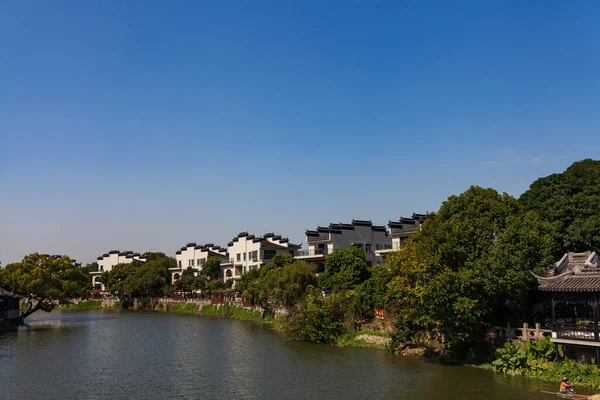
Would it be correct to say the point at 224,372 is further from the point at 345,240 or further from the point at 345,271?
the point at 345,240

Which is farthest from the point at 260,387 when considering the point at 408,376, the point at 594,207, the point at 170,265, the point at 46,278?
the point at 170,265

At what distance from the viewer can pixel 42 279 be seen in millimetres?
55531

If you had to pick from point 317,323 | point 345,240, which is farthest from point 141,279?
point 317,323

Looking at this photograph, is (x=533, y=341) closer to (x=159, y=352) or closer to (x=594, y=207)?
(x=594, y=207)

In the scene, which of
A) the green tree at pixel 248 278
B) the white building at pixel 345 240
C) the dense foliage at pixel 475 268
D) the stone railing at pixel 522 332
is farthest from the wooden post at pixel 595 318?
the green tree at pixel 248 278

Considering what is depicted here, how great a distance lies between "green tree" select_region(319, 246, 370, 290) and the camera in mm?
45406

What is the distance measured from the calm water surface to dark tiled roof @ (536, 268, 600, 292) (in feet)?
15.5

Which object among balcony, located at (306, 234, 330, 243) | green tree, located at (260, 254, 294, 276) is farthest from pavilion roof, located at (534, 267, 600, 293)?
balcony, located at (306, 234, 330, 243)

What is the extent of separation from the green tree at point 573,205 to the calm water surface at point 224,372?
1075cm

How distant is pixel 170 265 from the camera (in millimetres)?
97438

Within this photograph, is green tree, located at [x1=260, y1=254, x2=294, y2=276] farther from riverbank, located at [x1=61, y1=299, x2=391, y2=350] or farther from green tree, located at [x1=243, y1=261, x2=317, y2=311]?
green tree, located at [x1=243, y1=261, x2=317, y2=311]

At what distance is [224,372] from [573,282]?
1936cm

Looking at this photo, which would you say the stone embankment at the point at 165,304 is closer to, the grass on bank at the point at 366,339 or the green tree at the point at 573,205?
the grass on bank at the point at 366,339

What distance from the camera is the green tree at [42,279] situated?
54.7 meters
